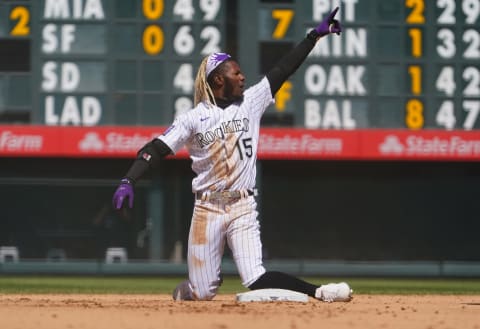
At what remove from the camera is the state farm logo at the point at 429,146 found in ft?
64.3

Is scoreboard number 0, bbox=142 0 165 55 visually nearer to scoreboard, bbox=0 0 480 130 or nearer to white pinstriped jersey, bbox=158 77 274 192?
scoreboard, bbox=0 0 480 130

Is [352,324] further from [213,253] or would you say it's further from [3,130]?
[3,130]

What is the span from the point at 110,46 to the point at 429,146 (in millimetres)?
5673

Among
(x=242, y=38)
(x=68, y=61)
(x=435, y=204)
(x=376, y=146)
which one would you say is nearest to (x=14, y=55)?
(x=68, y=61)

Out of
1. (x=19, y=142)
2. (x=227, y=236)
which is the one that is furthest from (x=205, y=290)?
(x=19, y=142)

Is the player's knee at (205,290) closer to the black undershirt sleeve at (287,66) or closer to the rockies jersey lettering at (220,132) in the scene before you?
the rockies jersey lettering at (220,132)

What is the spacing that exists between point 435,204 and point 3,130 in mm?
8684

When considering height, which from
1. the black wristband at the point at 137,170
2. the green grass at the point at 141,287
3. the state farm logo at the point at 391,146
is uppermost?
the black wristband at the point at 137,170

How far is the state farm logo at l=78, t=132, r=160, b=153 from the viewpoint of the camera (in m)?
19.6

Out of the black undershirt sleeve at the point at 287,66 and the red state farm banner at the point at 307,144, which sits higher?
the black undershirt sleeve at the point at 287,66

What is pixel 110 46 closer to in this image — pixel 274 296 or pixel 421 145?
pixel 421 145

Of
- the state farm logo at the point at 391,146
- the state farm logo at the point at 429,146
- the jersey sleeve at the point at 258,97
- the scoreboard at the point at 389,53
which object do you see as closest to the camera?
→ the jersey sleeve at the point at 258,97

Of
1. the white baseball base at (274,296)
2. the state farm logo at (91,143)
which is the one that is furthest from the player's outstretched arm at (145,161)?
the state farm logo at (91,143)

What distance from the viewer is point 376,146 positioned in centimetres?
1994
